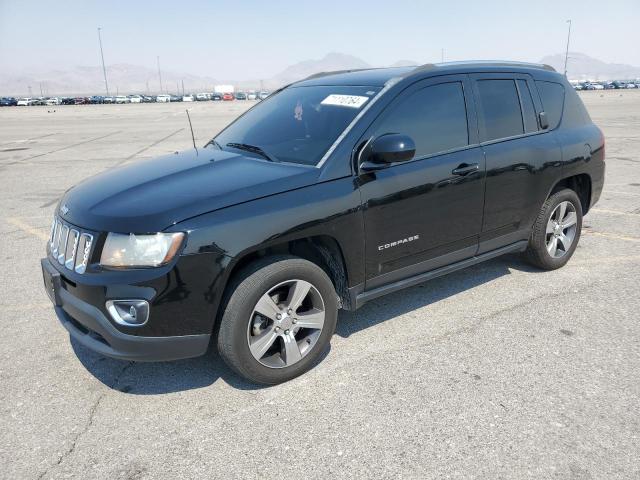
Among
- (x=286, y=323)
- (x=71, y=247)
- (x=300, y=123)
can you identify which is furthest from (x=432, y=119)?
(x=71, y=247)

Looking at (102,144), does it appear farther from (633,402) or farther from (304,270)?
(633,402)

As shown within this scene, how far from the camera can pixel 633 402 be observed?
9.46 ft

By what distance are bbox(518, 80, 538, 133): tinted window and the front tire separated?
2.42m

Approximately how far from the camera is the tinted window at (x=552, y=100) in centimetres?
461

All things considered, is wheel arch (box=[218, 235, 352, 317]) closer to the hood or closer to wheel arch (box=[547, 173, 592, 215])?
the hood

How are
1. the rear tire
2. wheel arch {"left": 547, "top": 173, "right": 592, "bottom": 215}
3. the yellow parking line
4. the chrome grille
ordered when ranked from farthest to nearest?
the yellow parking line < wheel arch {"left": 547, "top": 173, "right": 592, "bottom": 215} < the rear tire < the chrome grille

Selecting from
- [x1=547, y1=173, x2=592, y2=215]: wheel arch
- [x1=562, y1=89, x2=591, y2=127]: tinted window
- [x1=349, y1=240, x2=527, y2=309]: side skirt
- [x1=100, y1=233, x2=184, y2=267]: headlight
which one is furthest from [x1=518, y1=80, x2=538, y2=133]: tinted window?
[x1=100, y1=233, x2=184, y2=267]: headlight

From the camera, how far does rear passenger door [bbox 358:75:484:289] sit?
340 cm

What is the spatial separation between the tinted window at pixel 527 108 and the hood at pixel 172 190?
2.22m

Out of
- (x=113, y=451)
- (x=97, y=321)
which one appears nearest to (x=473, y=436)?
(x=113, y=451)

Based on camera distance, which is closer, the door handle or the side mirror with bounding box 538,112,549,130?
the door handle

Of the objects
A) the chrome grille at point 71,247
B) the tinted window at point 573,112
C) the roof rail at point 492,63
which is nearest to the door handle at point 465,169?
the roof rail at point 492,63

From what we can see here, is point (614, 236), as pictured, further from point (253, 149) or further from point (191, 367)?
point (191, 367)

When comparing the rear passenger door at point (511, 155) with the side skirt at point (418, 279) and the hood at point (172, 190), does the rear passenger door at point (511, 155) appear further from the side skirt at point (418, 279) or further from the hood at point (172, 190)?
the hood at point (172, 190)
